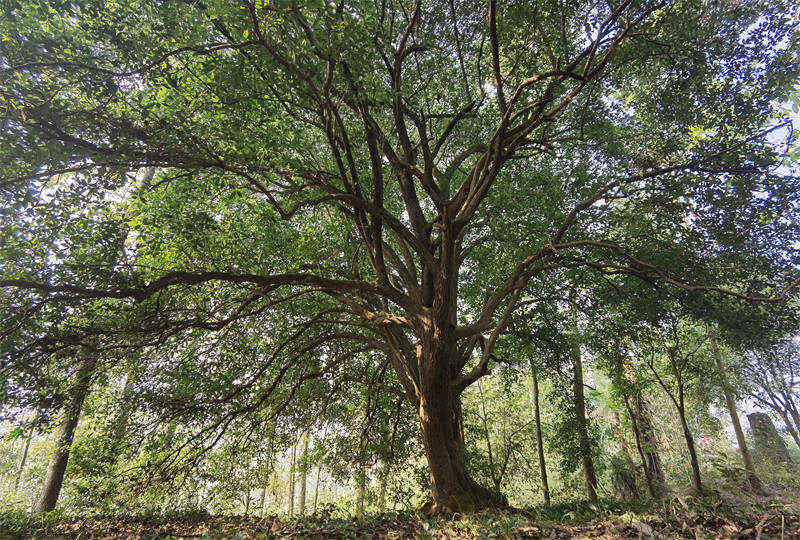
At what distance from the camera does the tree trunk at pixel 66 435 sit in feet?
15.5

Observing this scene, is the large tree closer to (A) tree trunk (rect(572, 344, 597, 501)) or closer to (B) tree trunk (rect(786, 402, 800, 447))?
(A) tree trunk (rect(572, 344, 597, 501))

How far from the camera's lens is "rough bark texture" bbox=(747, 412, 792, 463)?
1531cm

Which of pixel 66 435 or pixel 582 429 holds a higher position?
pixel 66 435

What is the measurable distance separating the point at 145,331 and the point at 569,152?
29.4ft

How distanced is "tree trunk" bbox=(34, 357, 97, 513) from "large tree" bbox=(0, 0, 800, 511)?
64cm

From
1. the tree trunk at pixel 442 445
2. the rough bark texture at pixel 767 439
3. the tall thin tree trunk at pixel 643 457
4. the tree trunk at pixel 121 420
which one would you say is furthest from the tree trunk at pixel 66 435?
the rough bark texture at pixel 767 439

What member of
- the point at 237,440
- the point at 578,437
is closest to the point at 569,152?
the point at 578,437

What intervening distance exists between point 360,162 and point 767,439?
23.0 meters

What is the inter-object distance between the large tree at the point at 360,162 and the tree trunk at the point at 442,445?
4 centimetres

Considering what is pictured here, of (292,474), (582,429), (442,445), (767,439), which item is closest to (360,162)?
(442,445)

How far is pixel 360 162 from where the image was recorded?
671 centimetres

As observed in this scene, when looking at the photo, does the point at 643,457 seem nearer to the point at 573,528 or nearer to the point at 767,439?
the point at 573,528

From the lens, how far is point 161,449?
224 inches

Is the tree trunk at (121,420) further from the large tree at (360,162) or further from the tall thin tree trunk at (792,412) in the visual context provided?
the tall thin tree trunk at (792,412)
